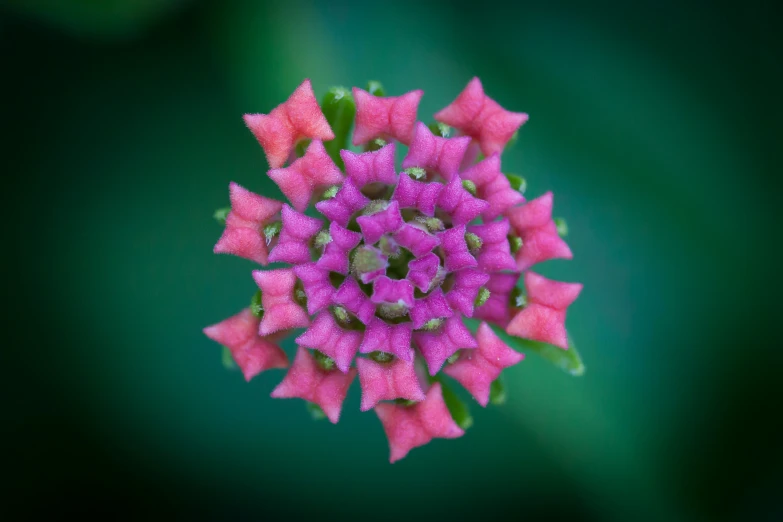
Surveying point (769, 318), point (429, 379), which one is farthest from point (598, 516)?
point (429, 379)

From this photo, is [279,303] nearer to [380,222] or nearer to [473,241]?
[380,222]

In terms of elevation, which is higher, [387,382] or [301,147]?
[301,147]

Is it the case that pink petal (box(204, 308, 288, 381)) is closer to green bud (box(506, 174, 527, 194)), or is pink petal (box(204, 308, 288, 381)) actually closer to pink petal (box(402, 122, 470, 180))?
pink petal (box(402, 122, 470, 180))

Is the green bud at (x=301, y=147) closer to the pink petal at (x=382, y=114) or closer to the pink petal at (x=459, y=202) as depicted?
the pink petal at (x=382, y=114)

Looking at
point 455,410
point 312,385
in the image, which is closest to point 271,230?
point 312,385

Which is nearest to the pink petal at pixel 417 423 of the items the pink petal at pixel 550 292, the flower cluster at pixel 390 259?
the flower cluster at pixel 390 259
